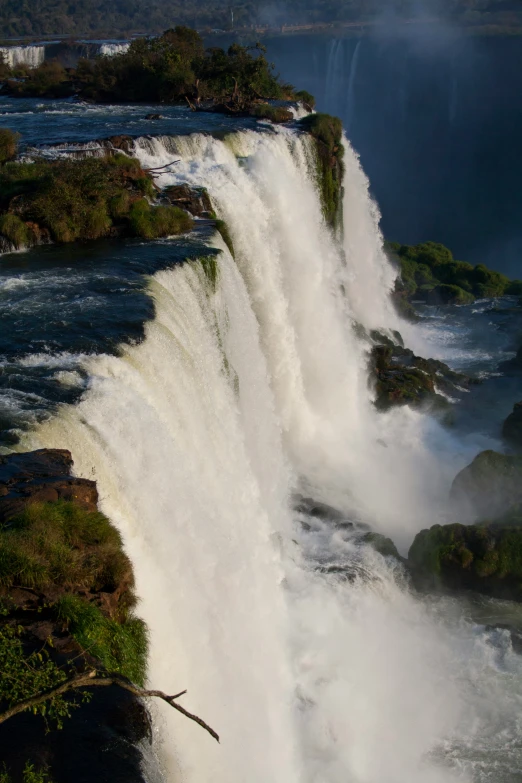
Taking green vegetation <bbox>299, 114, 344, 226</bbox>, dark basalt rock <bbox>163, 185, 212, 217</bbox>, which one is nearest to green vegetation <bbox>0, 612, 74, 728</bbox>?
dark basalt rock <bbox>163, 185, 212, 217</bbox>

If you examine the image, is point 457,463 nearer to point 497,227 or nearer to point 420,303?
point 420,303

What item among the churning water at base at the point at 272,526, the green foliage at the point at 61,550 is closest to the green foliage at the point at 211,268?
the churning water at base at the point at 272,526

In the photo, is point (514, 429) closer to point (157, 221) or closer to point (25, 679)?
point (157, 221)

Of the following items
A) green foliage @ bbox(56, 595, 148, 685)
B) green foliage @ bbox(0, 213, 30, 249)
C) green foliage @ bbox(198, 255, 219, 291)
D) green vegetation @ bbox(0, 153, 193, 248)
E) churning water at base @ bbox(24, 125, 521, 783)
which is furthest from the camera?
green vegetation @ bbox(0, 153, 193, 248)

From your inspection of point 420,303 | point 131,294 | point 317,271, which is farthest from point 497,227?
point 131,294

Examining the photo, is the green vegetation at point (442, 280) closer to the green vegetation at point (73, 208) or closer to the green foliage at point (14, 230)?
the green vegetation at point (73, 208)

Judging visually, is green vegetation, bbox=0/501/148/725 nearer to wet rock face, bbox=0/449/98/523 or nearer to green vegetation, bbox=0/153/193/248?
wet rock face, bbox=0/449/98/523
